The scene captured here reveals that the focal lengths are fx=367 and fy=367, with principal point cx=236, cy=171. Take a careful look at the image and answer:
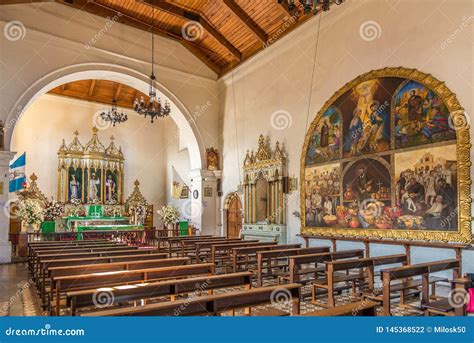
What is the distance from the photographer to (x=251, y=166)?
13109 millimetres

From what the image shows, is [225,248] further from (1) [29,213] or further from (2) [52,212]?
(2) [52,212]

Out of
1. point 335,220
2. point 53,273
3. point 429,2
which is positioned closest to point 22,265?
point 53,273

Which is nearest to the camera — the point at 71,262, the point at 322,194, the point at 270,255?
the point at 71,262

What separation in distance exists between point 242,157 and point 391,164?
651 centimetres

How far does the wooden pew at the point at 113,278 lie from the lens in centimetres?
435

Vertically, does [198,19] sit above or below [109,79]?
above

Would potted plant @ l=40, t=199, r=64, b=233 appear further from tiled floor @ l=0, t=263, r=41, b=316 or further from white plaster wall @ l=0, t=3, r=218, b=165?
white plaster wall @ l=0, t=3, r=218, b=165

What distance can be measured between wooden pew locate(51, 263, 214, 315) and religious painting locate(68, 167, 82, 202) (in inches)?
512

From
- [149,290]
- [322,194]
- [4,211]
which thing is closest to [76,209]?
[4,211]

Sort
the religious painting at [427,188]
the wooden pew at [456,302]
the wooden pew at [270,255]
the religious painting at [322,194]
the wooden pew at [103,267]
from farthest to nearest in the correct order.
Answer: the religious painting at [322,194]
the religious painting at [427,188]
the wooden pew at [270,255]
the wooden pew at [103,267]
the wooden pew at [456,302]

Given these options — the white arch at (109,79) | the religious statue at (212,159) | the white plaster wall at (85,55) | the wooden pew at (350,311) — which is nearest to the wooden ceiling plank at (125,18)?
the white plaster wall at (85,55)

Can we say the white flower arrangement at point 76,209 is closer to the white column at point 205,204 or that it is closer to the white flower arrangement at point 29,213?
the white flower arrangement at point 29,213

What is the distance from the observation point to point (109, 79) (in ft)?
44.0

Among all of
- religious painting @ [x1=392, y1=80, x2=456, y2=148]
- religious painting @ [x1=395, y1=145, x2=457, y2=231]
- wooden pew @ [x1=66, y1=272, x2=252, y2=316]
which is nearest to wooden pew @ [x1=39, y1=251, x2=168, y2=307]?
wooden pew @ [x1=66, y1=272, x2=252, y2=316]
